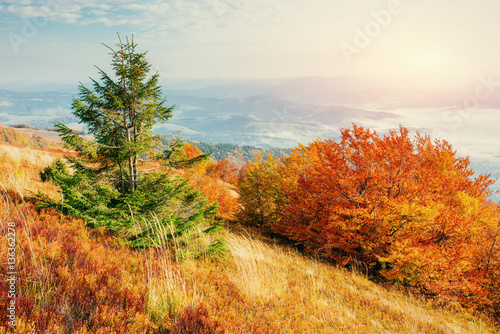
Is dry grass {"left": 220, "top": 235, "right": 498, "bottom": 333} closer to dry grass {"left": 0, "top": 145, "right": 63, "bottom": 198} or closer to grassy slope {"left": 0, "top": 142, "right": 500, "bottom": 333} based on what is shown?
grassy slope {"left": 0, "top": 142, "right": 500, "bottom": 333}

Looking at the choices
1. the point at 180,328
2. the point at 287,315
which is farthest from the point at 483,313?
the point at 180,328

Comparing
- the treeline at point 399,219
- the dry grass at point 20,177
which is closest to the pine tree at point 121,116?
the dry grass at point 20,177

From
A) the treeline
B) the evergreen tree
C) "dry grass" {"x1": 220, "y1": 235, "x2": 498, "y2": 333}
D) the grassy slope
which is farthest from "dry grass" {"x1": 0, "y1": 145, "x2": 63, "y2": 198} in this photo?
the treeline

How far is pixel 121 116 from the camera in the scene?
29.2 ft

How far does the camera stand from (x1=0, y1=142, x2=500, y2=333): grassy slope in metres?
3.33

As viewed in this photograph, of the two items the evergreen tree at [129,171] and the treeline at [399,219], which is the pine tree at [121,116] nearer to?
the evergreen tree at [129,171]

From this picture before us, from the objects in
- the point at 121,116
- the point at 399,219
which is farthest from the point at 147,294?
the point at 399,219

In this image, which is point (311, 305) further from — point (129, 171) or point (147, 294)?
point (129, 171)

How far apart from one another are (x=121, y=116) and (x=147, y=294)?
691 centimetres

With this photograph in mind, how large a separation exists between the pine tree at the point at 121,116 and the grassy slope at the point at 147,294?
251 cm

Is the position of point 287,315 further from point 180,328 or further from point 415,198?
point 415,198

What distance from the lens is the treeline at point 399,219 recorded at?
40.8 feet

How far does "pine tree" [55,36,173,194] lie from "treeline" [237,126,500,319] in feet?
31.0

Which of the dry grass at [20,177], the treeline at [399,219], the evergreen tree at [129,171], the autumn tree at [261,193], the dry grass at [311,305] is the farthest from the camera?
the autumn tree at [261,193]
